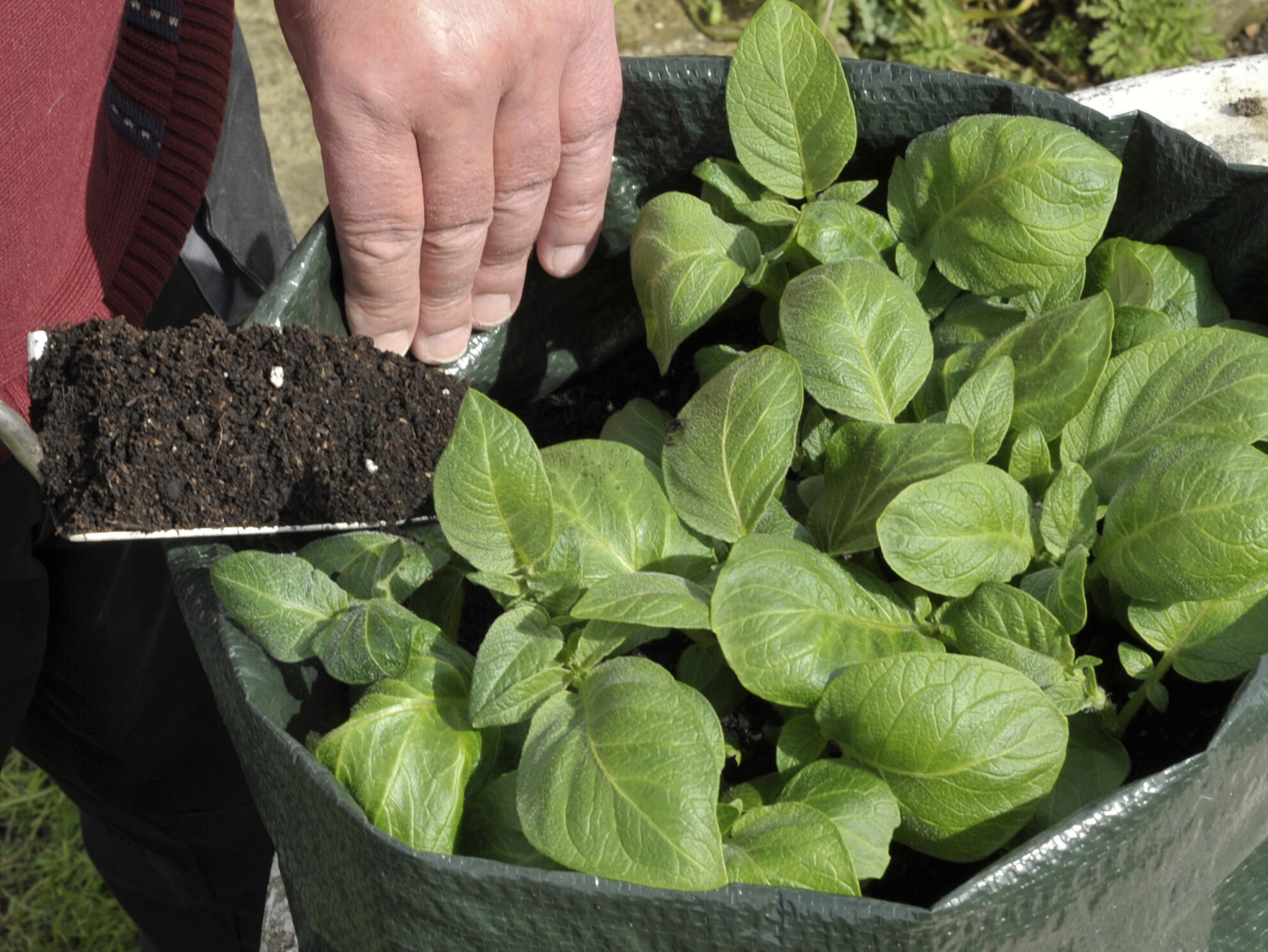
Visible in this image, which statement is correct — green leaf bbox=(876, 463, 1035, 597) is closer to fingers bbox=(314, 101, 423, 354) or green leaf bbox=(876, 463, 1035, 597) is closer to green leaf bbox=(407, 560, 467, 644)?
green leaf bbox=(407, 560, 467, 644)

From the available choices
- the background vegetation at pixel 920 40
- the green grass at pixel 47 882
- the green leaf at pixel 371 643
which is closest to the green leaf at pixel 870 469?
the green leaf at pixel 371 643

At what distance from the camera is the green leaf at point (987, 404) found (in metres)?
0.57

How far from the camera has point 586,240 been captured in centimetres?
79

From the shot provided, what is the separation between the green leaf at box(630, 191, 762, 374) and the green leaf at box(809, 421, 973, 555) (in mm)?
102

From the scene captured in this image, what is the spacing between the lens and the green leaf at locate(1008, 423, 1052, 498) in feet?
1.98

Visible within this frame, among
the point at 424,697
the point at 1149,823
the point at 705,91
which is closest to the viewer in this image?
the point at 1149,823

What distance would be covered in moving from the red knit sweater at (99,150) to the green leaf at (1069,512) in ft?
2.09

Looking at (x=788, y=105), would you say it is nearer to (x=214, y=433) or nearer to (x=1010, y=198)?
(x=1010, y=198)

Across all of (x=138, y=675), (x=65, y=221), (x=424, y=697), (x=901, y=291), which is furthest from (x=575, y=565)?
(x=138, y=675)

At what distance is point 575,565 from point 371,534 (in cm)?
12

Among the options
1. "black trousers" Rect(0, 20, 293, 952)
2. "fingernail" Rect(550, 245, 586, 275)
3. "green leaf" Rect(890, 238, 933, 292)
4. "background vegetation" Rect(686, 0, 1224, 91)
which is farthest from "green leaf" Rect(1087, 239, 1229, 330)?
"background vegetation" Rect(686, 0, 1224, 91)

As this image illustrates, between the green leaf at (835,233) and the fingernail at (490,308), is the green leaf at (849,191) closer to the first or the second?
the green leaf at (835,233)

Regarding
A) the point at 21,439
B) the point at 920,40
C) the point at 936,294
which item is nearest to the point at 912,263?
the point at 936,294

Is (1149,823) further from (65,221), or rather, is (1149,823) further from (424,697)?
(65,221)
